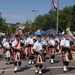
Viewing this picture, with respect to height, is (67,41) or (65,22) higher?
(65,22)

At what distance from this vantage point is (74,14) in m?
57.3

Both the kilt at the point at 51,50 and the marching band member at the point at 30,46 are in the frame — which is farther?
the kilt at the point at 51,50

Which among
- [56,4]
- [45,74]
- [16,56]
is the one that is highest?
[56,4]

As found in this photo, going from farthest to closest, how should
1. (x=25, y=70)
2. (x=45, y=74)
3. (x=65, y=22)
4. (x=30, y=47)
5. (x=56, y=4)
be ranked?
(x=65, y=22) → (x=56, y=4) → (x=30, y=47) → (x=25, y=70) → (x=45, y=74)

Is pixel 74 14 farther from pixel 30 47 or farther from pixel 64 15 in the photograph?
pixel 30 47

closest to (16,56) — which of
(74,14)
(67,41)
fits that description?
(67,41)

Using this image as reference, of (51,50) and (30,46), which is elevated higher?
(30,46)

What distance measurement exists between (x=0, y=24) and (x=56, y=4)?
3849 centimetres

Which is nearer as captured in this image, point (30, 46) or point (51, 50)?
point (30, 46)

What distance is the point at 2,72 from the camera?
1359 centimetres

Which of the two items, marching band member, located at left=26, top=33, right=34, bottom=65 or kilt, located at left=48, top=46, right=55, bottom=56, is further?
kilt, located at left=48, top=46, right=55, bottom=56

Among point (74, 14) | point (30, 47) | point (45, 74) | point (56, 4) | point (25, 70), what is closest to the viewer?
point (45, 74)

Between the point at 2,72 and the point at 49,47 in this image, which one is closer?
the point at 2,72

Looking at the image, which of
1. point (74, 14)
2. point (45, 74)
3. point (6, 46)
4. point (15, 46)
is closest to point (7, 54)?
point (6, 46)
